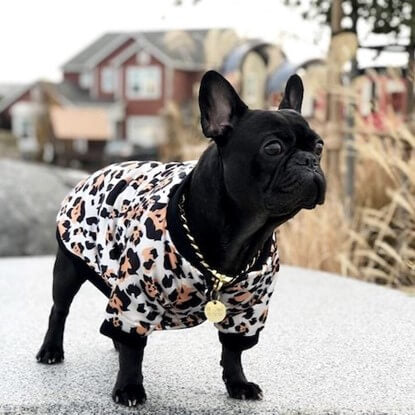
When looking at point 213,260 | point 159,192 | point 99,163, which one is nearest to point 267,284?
point 213,260

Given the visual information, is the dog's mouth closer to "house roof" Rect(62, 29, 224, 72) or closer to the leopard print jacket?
the leopard print jacket

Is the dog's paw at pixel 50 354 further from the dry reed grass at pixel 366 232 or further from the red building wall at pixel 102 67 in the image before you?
the red building wall at pixel 102 67

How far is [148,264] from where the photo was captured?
170cm

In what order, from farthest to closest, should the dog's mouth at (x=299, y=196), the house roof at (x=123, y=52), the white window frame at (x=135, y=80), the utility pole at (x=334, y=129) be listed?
1. the white window frame at (x=135, y=80)
2. the house roof at (x=123, y=52)
3. the utility pole at (x=334, y=129)
4. the dog's mouth at (x=299, y=196)

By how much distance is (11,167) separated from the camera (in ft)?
20.8

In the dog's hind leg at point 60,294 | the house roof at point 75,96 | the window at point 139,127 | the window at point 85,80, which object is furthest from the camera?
the window at point 85,80

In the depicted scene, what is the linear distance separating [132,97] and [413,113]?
16138mm

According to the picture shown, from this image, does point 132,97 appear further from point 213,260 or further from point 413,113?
point 213,260

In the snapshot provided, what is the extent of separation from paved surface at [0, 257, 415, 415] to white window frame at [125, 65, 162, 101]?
16301 millimetres

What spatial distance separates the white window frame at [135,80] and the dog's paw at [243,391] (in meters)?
17.6

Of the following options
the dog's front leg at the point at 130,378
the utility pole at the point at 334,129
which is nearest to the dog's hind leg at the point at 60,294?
the dog's front leg at the point at 130,378

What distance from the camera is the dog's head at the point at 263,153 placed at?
1.52m

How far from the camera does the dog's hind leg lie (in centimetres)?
206

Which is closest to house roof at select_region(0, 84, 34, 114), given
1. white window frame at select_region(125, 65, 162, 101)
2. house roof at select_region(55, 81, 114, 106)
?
house roof at select_region(55, 81, 114, 106)
